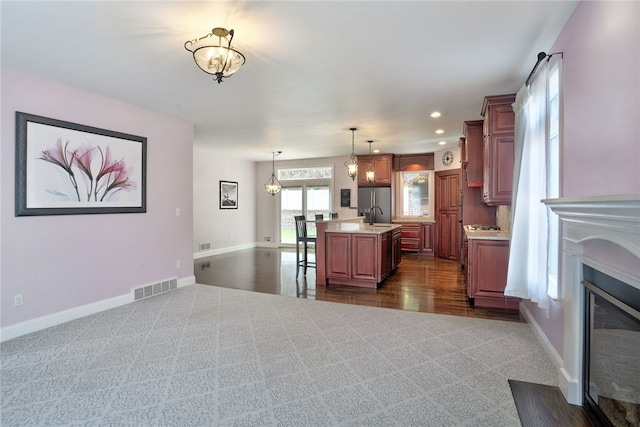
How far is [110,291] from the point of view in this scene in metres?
4.07

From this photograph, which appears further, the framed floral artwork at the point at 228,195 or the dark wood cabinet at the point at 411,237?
the framed floral artwork at the point at 228,195

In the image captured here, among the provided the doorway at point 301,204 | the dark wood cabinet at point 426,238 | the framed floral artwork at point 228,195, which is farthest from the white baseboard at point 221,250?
the dark wood cabinet at point 426,238

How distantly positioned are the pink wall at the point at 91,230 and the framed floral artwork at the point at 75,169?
83 millimetres

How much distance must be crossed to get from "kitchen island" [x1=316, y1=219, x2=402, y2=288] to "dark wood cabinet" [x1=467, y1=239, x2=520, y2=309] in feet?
4.41

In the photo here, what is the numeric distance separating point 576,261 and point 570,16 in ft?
5.86

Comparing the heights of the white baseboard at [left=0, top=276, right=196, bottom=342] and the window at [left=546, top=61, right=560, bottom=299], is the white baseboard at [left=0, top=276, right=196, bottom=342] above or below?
below

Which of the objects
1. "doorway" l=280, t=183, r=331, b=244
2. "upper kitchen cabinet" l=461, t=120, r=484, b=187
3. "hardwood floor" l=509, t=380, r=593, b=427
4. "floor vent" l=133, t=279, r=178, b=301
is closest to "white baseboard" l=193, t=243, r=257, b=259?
"doorway" l=280, t=183, r=331, b=244

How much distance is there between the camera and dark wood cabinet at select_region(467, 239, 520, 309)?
3912 millimetres

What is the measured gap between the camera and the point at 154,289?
4.61 metres

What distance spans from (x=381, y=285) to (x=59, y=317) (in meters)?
4.19

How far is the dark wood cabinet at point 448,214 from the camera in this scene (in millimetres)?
7555

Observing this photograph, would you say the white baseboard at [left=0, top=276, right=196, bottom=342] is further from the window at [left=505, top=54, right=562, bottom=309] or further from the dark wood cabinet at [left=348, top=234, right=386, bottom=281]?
the window at [left=505, top=54, right=562, bottom=309]

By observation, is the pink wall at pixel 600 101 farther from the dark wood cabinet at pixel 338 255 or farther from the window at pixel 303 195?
the window at pixel 303 195

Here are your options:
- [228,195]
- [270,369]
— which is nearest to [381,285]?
[270,369]
